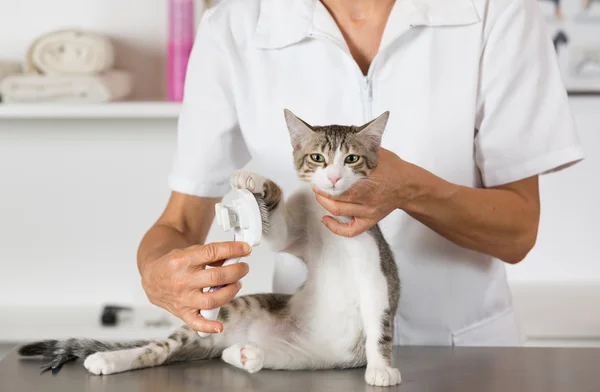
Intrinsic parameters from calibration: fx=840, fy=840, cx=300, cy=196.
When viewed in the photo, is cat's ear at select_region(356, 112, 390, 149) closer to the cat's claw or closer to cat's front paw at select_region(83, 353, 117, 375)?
the cat's claw

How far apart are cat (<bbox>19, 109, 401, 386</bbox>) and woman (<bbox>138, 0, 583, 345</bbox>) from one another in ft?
0.62

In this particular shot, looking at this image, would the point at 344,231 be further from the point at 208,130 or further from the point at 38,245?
the point at 38,245

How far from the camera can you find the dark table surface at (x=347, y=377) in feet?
3.65

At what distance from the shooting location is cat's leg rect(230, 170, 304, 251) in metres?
1.13

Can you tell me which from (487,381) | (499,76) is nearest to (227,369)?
(487,381)

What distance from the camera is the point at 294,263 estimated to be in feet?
5.30

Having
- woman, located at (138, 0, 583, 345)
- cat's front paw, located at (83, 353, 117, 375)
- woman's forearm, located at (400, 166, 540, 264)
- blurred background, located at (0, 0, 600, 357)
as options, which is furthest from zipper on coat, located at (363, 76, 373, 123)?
blurred background, located at (0, 0, 600, 357)

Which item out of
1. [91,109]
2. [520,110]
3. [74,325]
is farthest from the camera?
[74,325]

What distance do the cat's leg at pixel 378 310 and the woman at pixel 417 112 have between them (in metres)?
0.18

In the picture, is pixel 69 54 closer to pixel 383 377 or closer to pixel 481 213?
pixel 481 213

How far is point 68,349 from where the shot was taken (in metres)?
1.25

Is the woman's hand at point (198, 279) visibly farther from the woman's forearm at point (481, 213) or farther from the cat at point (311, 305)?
the woman's forearm at point (481, 213)

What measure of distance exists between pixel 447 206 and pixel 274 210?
0.93 feet

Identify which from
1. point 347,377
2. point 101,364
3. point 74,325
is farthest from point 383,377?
point 74,325
